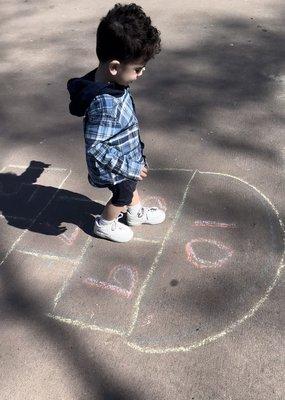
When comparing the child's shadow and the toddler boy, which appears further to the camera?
the child's shadow

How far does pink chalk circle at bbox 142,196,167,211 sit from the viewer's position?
3.47m

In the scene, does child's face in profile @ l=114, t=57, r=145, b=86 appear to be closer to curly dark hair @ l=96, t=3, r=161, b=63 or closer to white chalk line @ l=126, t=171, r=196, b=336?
curly dark hair @ l=96, t=3, r=161, b=63

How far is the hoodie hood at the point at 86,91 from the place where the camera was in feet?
8.13

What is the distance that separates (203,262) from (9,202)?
1676 mm

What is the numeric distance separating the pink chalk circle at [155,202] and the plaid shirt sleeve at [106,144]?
757 millimetres

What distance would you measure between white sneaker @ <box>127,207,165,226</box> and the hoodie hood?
36.8 inches

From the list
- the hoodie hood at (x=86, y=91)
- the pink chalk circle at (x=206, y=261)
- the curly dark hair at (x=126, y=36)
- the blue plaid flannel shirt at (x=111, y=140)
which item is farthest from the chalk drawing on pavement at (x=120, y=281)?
the curly dark hair at (x=126, y=36)

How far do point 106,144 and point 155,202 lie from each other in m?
0.98

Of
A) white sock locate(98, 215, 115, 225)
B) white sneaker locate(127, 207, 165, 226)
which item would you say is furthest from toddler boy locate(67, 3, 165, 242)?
white sneaker locate(127, 207, 165, 226)

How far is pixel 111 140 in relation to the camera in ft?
8.72

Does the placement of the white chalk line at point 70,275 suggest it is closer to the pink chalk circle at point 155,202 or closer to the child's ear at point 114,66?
the pink chalk circle at point 155,202

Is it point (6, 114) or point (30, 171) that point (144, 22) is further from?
point (6, 114)

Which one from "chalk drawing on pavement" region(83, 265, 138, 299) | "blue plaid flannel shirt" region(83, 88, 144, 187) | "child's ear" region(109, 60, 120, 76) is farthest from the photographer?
"chalk drawing on pavement" region(83, 265, 138, 299)

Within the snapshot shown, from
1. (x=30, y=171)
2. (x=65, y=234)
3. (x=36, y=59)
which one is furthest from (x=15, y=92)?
(x=65, y=234)
